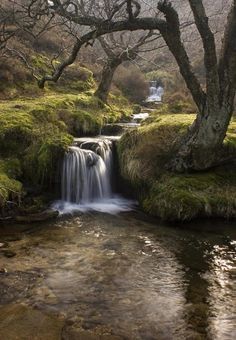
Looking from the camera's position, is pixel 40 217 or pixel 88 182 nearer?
pixel 40 217

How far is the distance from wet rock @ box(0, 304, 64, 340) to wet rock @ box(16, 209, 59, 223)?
379cm

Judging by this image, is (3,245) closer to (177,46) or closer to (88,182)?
(88,182)

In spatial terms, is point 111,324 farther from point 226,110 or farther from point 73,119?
point 73,119

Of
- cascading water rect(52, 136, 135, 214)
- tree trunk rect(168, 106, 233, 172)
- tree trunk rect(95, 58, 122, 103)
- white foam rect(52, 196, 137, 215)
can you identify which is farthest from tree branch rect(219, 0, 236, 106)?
tree trunk rect(95, 58, 122, 103)

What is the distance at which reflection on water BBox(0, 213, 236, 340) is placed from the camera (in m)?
5.90

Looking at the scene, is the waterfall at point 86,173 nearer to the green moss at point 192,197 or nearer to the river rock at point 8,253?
the green moss at point 192,197

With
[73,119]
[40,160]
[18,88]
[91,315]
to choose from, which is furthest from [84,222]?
[18,88]

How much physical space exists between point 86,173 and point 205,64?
4.32 meters

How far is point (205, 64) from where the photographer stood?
Answer: 10.2 meters

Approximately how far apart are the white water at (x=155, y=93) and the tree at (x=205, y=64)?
47.6 feet

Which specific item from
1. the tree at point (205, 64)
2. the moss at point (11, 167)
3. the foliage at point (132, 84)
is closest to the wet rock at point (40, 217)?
the moss at point (11, 167)

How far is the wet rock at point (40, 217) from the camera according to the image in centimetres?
980

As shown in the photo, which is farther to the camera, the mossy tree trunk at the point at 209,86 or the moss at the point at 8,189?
the mossy tree trunk at the point at 209,86

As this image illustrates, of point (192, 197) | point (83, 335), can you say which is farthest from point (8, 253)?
point (192, 197)
